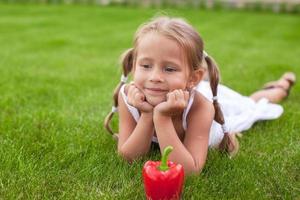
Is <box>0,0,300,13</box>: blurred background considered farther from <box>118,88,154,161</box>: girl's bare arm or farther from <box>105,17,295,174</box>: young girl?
<box>118,88,154,161</box>: girl's bare arm

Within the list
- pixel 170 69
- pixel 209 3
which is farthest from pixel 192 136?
pixel 209 3

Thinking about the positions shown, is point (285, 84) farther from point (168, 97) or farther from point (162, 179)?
point (162, 179)

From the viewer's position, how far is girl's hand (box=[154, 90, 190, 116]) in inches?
104

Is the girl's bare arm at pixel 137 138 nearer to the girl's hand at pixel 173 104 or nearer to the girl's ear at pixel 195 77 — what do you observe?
the girl's hand at pixel 173 104

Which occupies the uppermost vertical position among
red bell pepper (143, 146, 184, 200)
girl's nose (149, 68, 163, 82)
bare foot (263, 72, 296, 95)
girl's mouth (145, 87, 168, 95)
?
girl's nose (149, 68, 163, 82)

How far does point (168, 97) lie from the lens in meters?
2.67

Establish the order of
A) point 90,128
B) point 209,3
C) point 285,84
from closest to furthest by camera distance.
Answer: point 90,128
point 285,84
point 209,3

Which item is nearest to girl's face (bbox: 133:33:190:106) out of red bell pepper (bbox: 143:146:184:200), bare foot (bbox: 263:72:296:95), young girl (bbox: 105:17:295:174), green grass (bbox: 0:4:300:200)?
young girl (bbox: 105:17:295:174)

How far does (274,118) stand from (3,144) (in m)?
2.10

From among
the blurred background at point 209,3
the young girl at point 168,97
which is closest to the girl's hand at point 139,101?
the young girl at point 168,97

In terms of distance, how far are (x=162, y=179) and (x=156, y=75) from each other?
0.67 meters

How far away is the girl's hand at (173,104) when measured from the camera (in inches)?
104

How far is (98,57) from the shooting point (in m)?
7.67

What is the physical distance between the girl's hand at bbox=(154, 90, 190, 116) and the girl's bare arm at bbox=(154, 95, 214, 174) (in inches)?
1.2
